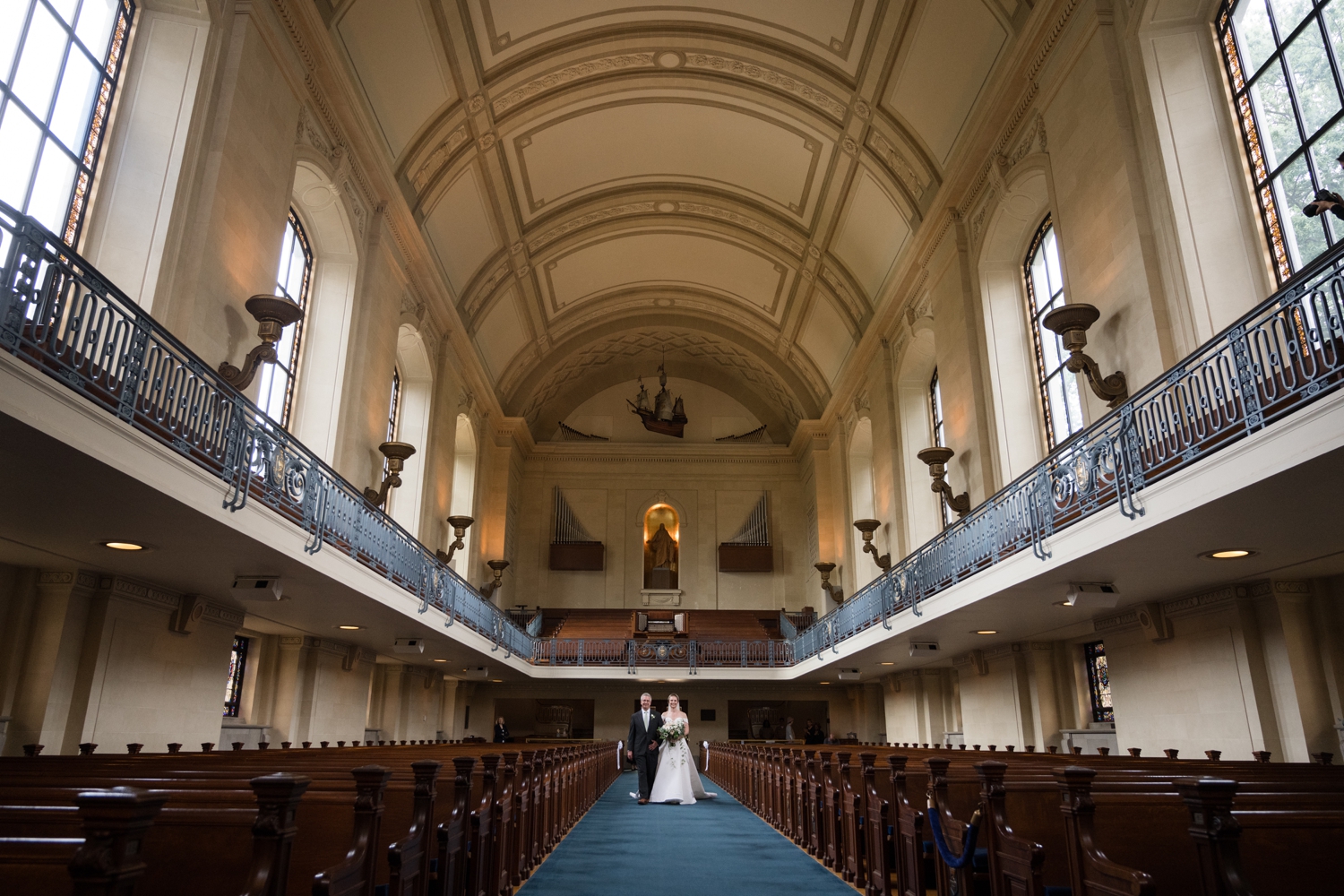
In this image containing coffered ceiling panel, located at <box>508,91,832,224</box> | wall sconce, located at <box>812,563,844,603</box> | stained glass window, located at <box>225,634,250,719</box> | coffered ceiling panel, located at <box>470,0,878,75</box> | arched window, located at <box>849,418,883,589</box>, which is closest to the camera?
stained glass window, located at <box>225,634,250,719</box>

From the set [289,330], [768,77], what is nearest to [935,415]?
[768,77]

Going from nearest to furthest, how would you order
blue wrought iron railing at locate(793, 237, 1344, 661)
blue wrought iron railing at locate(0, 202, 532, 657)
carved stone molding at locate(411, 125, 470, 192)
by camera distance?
blue wrought iron railing at locate(0, 202, 532, 657)
blue wrought iron railing at locate(793, 237, 1344, 661)
carved stone molding at locate(411, 125, 470, 192)

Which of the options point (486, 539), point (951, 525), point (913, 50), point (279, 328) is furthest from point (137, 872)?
point (486, 539)

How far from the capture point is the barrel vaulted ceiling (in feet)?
43.7

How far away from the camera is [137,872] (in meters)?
1.86

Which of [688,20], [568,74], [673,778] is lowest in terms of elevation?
[673,778]

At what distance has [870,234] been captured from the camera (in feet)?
57.0

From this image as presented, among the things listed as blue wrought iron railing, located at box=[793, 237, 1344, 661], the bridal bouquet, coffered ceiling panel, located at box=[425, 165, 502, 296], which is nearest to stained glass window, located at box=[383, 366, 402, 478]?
coffered ceiling panel, located at box=[425, 165, 502, 296]

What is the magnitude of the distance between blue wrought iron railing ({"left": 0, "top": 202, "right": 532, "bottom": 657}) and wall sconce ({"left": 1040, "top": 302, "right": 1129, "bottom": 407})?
770cm

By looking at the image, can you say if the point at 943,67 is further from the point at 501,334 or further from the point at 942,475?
the point at 501,334

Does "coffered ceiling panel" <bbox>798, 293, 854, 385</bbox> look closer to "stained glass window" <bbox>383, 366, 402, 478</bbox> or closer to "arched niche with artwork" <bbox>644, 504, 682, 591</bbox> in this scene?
"arched niche with artwork" <bbox>644, 504, 682, 591</bbox>

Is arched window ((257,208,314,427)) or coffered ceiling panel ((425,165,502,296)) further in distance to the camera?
coffered ceiling panel ((425,165,502,296))

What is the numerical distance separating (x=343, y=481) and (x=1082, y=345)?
807 centimetres

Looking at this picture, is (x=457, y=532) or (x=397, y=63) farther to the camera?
(x=457, y=532)
